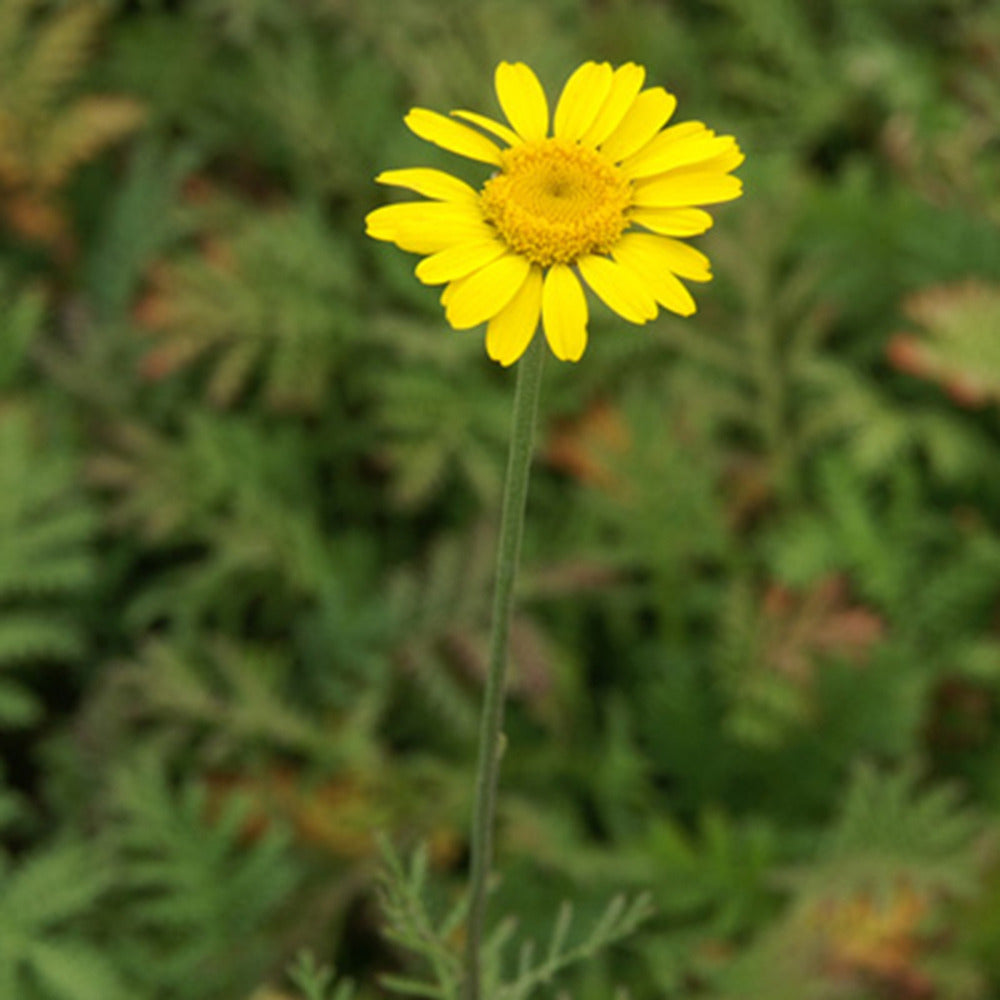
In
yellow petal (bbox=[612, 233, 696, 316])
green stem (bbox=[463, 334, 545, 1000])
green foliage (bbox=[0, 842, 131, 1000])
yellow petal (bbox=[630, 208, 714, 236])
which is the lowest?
green foliage (bbox=[0, 842, 131, 1000])

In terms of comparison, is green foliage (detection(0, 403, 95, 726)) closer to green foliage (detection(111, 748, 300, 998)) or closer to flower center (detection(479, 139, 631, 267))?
green foliage (detection(111, 748, 300, 998))

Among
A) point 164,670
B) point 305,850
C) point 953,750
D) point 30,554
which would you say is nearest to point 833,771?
point 953,750

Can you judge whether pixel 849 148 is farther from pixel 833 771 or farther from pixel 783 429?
pixel 833 771

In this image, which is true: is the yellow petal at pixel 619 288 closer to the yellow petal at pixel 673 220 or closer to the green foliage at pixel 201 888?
the yellow petal at pixel 673 220

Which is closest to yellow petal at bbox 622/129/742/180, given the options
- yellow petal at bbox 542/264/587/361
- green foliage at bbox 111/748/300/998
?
yellow petal at bbox 542/264/587/361

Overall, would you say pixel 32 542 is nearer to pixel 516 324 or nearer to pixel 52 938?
pixel 52 938

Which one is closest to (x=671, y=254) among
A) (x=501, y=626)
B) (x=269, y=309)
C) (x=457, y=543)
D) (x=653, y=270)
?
(x=653, y=270)
